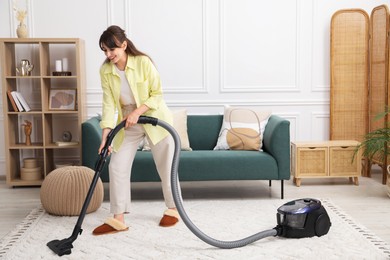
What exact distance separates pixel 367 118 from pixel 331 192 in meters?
1.06

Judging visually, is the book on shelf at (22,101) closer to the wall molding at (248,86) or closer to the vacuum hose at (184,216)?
the wall molding at (248,86)

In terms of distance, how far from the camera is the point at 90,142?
432cm

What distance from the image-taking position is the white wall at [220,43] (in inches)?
208

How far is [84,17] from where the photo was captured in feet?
17.3

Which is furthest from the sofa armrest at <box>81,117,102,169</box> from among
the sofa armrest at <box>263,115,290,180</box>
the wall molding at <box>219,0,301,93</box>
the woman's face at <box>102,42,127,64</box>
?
the wall molding at <box>219,0,301,93</box>

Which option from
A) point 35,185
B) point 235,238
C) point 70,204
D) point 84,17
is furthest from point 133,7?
point 235,238

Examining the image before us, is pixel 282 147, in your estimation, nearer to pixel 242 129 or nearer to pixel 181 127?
pixel 242 129

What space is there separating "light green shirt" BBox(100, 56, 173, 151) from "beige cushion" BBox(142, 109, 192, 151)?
1.24 m

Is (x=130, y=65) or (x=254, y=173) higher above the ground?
(x=130, y=65)

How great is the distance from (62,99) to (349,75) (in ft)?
8.75

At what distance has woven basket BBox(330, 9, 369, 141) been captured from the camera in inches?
210

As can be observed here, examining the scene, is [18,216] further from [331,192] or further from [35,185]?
[331,192]

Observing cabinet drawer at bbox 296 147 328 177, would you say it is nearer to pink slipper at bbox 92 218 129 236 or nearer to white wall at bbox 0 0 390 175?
white wall at bbox 0 0 390 175

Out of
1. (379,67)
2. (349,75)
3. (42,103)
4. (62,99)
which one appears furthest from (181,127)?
(379,67)
